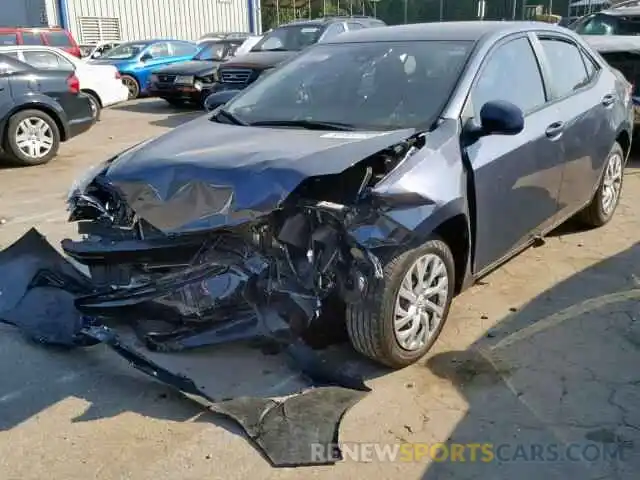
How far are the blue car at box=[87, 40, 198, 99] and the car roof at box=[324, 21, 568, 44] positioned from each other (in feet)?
46.9

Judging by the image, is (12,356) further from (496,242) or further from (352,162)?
(496,242)

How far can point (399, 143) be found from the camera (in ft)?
11.3

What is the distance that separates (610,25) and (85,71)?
9553 millimetres

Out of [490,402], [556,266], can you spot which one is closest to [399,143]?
[490,402]

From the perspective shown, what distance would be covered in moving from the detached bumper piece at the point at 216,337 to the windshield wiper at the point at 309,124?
3.39 feet

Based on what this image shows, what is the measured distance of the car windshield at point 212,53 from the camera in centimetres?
1662

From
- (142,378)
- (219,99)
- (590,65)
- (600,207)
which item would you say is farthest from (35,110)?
(600,207)

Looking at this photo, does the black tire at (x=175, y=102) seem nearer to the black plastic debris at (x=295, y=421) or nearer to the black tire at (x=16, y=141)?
the black tire at (x=16, y=141)

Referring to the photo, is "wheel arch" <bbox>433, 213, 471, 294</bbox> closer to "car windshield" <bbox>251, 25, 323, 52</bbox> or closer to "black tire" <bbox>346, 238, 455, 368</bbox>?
"black tire" <bbox>346, 238, 455, 368</bbox>

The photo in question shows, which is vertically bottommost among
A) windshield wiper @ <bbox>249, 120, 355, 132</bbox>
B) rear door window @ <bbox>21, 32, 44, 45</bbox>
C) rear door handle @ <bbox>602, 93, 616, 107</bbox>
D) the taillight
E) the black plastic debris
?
the black plastic debris

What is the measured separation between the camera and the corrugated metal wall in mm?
23766

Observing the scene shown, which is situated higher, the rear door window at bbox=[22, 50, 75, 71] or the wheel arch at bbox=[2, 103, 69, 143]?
the rear door window at bbox=[22, 50, 75, 71]

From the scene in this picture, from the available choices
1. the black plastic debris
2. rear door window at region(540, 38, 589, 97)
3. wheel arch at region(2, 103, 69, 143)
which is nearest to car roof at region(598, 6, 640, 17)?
rear door window at region(540, 38, 589, 97)

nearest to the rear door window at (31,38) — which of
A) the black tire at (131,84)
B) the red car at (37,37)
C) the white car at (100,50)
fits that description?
the red car at (37,37)
